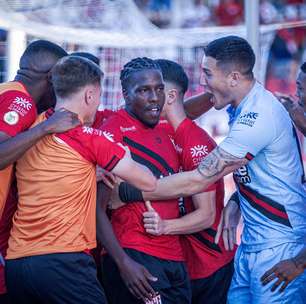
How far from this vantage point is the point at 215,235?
4.67 meters

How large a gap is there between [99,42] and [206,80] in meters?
5.62

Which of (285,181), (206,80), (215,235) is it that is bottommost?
(215,235)

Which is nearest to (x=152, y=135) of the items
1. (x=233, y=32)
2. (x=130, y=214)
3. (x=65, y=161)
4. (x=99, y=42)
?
(x=130, y=214)

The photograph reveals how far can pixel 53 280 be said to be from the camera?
3.62 meters

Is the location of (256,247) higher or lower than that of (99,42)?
lower

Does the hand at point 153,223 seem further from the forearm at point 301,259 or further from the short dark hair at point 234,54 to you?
the short dark hair at point 234,54

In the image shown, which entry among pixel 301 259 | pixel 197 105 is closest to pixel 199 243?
pixel 301 259

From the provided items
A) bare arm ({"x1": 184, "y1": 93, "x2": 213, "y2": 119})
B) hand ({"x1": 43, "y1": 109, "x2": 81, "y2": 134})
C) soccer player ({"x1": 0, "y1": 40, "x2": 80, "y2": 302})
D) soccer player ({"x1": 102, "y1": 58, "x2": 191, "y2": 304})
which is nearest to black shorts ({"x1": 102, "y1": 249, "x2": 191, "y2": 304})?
soccer player ({"x1": 102, "y1": 58, "x2": 191, "y2": 304})

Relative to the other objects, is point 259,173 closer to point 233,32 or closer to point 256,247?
point 256,247

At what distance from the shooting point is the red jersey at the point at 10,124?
12.6ft

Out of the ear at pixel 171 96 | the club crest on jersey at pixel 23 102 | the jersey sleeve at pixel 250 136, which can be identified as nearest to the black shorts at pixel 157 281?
the jersey sleeve at pixel 250 136

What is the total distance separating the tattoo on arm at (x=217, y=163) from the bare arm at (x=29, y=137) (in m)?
0.87

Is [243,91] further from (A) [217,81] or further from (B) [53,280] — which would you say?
(B) [53,280]

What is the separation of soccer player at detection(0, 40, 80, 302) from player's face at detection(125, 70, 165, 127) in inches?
19.6
